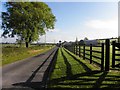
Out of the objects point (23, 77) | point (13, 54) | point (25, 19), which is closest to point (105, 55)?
point (23, 77)

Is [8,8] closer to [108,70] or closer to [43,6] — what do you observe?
[43,6]

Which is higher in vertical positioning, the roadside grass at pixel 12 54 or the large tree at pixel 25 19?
Answer: the large tree at pixel 25 19

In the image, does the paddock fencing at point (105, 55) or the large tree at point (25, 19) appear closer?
the paddock fencing at point (105, 55)

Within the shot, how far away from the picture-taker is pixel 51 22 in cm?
6950

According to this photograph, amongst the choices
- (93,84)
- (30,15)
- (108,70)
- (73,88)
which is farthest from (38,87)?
(30,15)

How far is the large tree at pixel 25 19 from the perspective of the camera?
193ft

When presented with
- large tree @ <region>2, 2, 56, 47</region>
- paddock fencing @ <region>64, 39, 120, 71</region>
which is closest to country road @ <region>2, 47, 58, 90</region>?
paddock fencing @ <region>64, 39, 120, 71</region>

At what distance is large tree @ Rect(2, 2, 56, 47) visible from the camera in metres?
58.8

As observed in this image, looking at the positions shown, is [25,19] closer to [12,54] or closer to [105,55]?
[12,54]

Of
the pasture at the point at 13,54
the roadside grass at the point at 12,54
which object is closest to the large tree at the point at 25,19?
the pasture at the point at 13,54

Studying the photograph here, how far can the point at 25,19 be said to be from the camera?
58.4 m

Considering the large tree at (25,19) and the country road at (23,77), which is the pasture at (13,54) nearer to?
the country road at (23,77)

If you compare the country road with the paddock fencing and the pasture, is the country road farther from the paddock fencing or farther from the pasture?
the pasture

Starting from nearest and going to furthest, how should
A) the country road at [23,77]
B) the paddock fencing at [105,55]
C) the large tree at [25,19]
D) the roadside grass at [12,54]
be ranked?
1. the country road at [23,77]
2. the paddock fencing at [105,55]
3. the roadside grass at [12,54]
4. the large tree at [25,19]
